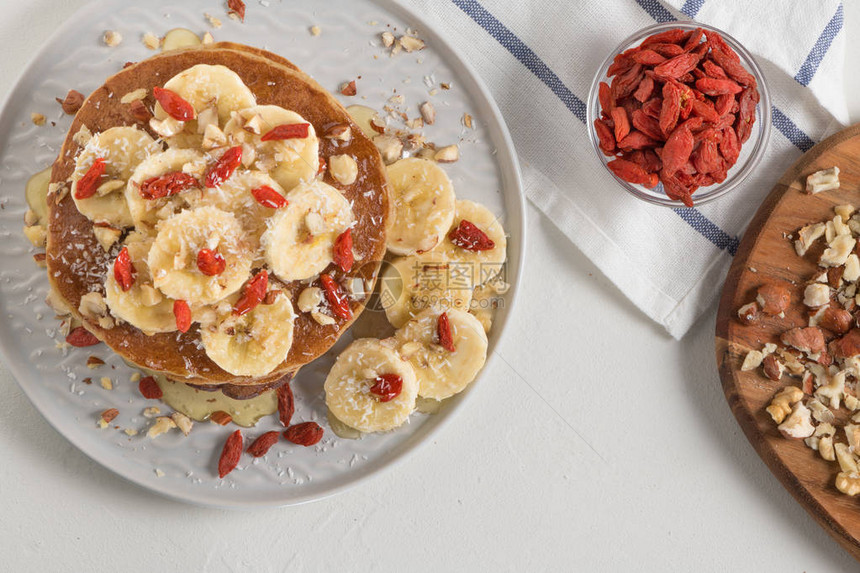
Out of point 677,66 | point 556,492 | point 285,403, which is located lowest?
point 556,492

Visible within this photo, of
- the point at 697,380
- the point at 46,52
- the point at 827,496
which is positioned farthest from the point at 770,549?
the point at 46,52

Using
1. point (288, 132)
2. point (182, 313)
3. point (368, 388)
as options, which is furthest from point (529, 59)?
point (182, 313)

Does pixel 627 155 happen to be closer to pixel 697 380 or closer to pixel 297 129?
pixel 697 380

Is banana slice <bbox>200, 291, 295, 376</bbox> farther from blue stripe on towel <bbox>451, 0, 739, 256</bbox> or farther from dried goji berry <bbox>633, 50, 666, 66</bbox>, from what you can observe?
dried goji berry <bbox>633, 50, 666, 66</bbox>

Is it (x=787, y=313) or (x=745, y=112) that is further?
(x=787, y=313)

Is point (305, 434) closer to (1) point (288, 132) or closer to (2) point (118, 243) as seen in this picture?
(2) point (118, 243)

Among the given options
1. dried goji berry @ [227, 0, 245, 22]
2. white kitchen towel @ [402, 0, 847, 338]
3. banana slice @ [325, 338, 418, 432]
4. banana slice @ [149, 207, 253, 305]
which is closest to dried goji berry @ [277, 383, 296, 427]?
banana slice @ [325, 338, 418, 432]
